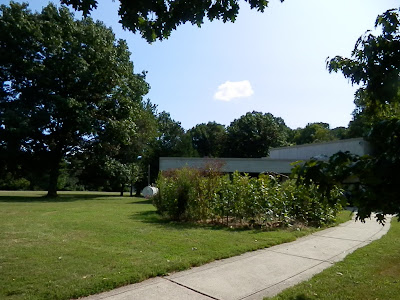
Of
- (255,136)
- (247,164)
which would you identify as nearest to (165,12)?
(247,164)

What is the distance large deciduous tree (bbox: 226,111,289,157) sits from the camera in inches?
2158

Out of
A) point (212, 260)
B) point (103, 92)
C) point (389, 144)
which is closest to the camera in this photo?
point (389, 144)

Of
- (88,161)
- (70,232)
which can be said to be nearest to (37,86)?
(88,161)

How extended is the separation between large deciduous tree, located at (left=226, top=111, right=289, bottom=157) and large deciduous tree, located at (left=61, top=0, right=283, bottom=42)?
5112 cm

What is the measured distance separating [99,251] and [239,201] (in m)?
5.25

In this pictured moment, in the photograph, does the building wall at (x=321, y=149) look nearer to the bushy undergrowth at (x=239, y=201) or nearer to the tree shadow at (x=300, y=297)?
the bushy undergrowth at (x=239, y=201)

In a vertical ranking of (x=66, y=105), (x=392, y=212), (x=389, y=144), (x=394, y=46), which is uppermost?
(x=66, y=105)

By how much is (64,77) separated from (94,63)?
2.62 meters

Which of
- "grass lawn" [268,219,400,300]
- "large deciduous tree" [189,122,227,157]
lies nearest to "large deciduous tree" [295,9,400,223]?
"grass lawn" [268,219,400,300]

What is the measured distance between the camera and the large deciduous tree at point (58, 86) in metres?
23.1

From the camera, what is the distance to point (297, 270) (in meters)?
5.43

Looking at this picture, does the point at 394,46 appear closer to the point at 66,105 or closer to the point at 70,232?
the point at 70,232

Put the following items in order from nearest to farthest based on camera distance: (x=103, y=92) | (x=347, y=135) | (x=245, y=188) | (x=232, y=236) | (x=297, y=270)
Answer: (x=297, y=270) < (x=232, y=236) < (x=245, y=188) < (x=103, y=92) < (x=347, y=135)

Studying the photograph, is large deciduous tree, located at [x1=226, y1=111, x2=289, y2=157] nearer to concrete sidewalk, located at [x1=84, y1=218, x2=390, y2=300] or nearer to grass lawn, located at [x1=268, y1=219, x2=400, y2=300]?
concrete sidewalk, located at [x1=84, y1=218, x2=390, y2=300]
